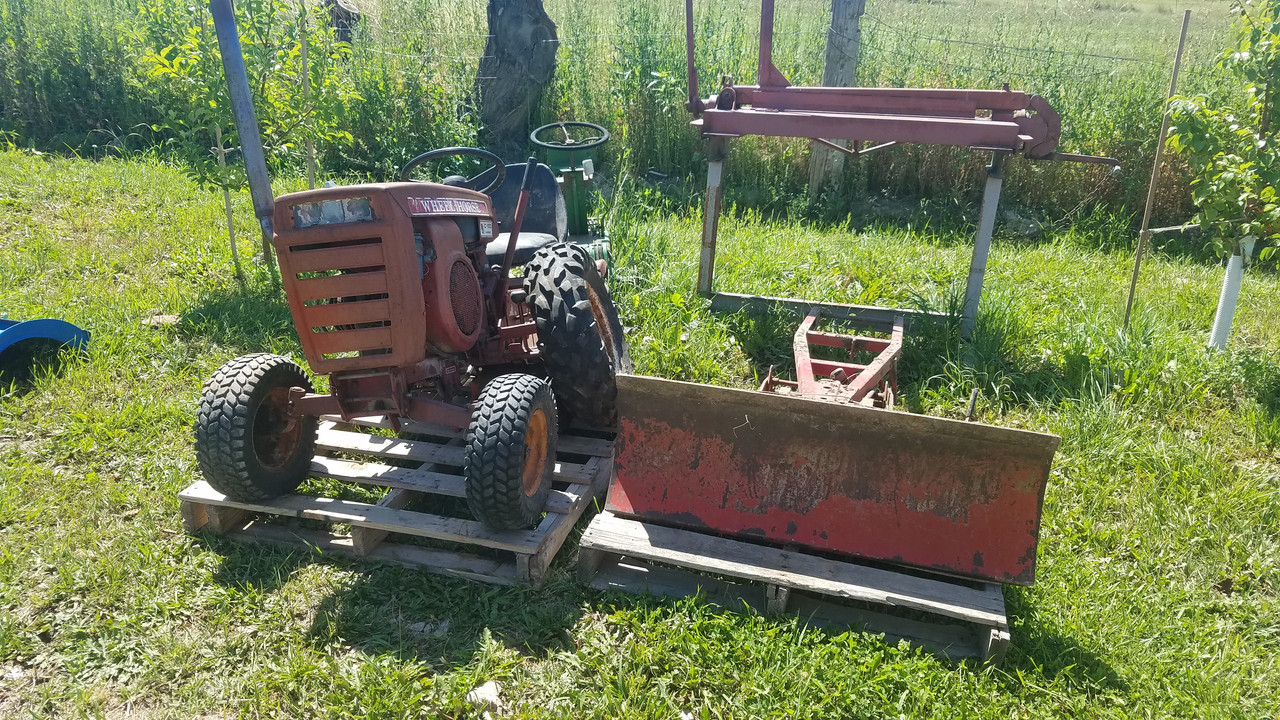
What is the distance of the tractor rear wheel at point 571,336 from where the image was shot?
11.3ft

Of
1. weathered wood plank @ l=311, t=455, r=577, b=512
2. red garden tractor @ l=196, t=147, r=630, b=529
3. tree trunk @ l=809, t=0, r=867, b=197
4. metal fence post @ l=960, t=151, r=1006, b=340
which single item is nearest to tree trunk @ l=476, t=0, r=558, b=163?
tree trunk @ l=809, t=0, r=867, b=197

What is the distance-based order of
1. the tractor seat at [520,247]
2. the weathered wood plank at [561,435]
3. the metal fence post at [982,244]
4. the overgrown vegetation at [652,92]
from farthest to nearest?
the overgrown vegetation at [652,92] < the metal fence post at [982,244] < the tractor seat at [520,247] < the weathered wood plank at [561,435]

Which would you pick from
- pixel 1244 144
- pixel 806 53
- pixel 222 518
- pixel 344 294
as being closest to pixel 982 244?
pixel 1244 144

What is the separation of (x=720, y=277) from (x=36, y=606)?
167 inches

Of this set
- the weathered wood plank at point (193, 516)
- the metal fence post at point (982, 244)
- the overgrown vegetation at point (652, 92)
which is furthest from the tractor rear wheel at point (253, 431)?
the overgrown vegetation at point (652, 92)

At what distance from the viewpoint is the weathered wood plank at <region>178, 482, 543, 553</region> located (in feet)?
10.1

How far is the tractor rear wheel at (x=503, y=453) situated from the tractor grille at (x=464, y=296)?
0.37 m

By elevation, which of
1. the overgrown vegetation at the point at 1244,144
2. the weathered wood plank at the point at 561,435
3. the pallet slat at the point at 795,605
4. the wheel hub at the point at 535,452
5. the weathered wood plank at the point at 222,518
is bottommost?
the pallet slat at the point at 795,605

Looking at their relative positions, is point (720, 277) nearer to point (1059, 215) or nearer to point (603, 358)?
point (603, 358)

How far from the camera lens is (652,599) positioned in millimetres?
2988

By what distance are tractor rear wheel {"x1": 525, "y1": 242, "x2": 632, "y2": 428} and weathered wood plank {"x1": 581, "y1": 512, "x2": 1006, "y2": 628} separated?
660mm

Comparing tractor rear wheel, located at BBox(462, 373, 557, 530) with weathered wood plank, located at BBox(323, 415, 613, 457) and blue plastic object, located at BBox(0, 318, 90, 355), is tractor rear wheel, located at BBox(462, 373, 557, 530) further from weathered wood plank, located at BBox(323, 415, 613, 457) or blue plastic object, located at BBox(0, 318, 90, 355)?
blue plastic object, located at BBox(0, 318, 90, 355)

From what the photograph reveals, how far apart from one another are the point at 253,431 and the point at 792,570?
2213mm

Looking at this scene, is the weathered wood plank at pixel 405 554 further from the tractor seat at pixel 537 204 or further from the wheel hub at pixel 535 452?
the tractor seat at pixel 537 204
